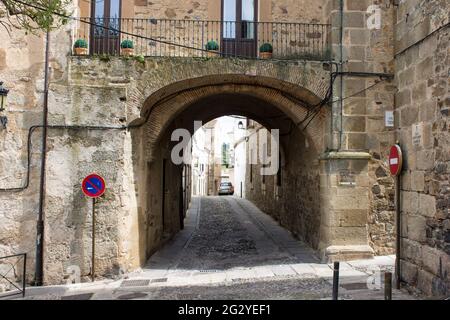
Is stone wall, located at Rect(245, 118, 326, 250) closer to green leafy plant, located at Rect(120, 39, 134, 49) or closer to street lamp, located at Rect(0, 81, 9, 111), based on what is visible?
green leafy plant, located at Rect(120, 39, 134, 49)

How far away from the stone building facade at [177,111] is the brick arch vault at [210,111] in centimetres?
4

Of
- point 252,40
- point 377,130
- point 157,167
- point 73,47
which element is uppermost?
point 252,40

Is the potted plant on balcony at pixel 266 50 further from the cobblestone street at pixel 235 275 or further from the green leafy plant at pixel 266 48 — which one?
the cobblestone street at pixel 235 275

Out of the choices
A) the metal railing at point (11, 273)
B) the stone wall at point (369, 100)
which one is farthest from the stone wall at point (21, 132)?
the stone wall at point (369, 100)

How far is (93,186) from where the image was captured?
6.86 metres

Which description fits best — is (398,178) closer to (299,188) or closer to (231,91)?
(231,91)

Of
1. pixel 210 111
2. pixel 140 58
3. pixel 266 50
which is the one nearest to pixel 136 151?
pixel 140 58

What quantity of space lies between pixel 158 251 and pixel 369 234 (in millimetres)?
4725

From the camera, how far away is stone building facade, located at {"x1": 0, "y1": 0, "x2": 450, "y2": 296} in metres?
7.02

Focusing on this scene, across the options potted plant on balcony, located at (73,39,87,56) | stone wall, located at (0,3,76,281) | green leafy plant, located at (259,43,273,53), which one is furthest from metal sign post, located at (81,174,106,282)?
green leafy plant, located at (259,43,273,53)

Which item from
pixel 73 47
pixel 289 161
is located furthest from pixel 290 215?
pixel 73 47

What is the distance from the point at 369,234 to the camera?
7883 millimetres

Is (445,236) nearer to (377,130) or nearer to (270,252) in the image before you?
(377,130)

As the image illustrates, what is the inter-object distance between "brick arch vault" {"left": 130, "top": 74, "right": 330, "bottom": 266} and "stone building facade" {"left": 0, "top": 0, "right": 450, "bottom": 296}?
42 mm
